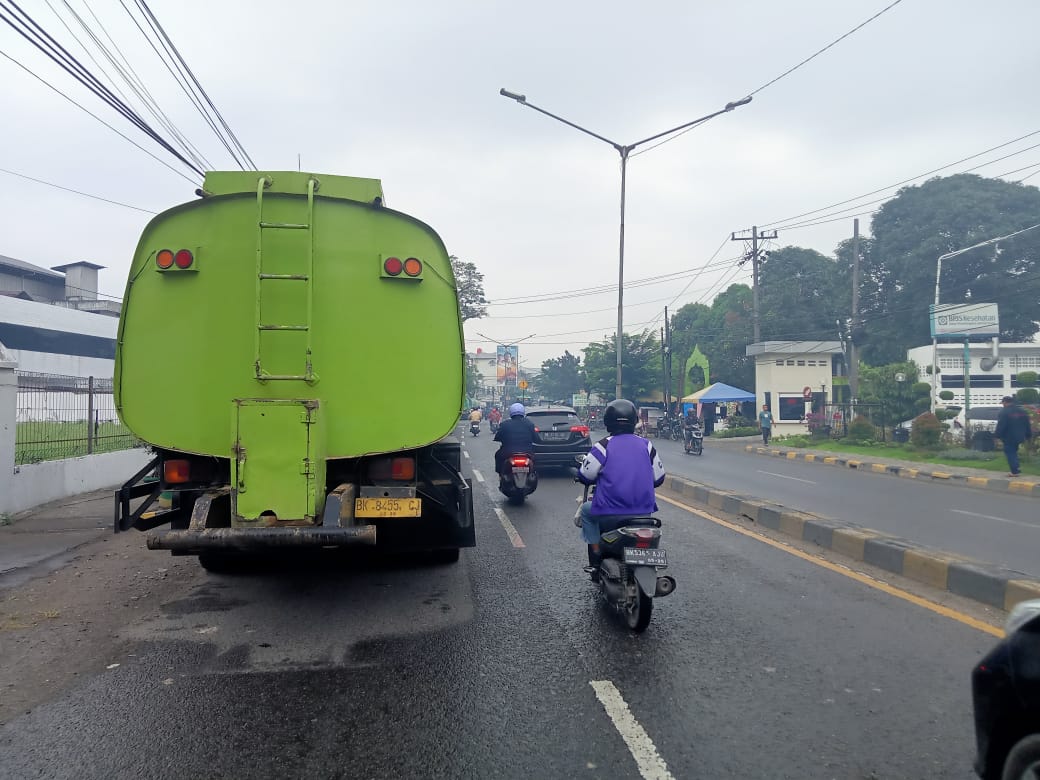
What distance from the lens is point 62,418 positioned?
36.7 feet

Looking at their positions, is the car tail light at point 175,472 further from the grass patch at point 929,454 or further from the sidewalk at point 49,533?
the grass patch at point 929,454

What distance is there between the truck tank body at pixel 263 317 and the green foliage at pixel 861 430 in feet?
83.5

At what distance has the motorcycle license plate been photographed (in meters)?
4.86

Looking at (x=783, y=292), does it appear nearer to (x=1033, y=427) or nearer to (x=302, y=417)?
(x=1033, y=427)

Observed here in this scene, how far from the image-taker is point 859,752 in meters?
3.29

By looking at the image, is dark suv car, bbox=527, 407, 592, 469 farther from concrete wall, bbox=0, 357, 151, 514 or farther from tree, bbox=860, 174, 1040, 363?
tree, bbox=860, 174, 1040, 363

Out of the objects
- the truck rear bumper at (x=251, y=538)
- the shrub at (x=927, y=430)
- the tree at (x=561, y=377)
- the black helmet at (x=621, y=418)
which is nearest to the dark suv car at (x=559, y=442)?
the black helmet at (x=621, y=418)

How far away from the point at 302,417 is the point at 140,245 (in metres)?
1.72

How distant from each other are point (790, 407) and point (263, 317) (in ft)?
125

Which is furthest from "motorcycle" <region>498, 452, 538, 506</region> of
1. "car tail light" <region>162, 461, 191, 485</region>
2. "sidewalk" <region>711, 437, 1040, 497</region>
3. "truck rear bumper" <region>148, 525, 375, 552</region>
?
"sidewalk" <region>711, 437, 1040, 497</region>

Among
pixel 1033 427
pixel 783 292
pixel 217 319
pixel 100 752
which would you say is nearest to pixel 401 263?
pixel 217 319

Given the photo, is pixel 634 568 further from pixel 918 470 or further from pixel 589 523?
pixel 918 470

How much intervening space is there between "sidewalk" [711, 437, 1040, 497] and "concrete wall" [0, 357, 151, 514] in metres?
15.8

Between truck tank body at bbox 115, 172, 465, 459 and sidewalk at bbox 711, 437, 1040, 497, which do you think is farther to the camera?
sidewalk at bbox 711, 437, 1040, 497
